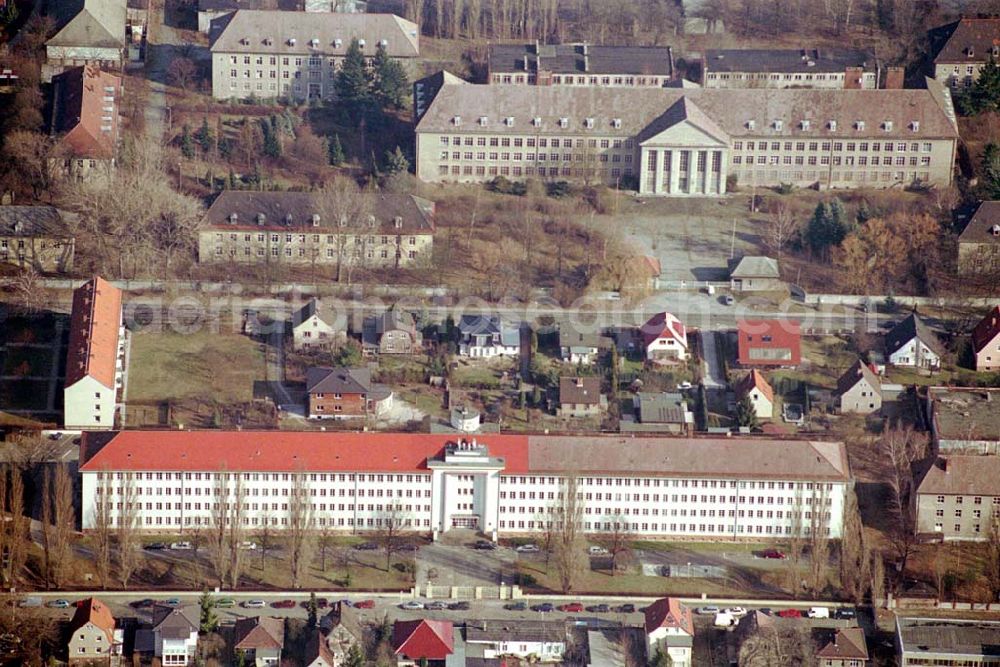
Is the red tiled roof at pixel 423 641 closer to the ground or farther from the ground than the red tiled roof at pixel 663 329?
closer to the ground

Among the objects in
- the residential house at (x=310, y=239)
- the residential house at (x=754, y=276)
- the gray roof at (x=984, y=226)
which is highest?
the gray roof at (x=984, y=226)

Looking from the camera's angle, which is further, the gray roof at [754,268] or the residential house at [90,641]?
the gray roof at [754,268]

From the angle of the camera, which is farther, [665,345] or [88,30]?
[88,30]

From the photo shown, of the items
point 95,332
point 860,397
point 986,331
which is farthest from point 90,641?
point 986,331

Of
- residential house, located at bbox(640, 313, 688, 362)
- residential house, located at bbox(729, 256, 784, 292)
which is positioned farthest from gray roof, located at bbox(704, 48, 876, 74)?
residential house, located at bbox(640, 313, 688, 362)

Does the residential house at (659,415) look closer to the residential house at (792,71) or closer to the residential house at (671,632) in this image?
the residential house at (671,632)

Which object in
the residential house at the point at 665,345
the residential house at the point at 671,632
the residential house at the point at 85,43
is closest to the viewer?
the residential house at the point at 671,632

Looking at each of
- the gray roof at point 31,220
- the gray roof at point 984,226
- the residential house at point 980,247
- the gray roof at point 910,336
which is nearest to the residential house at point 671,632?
the gray roof at point 910,336

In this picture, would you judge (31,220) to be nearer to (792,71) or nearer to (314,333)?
(314,333)
